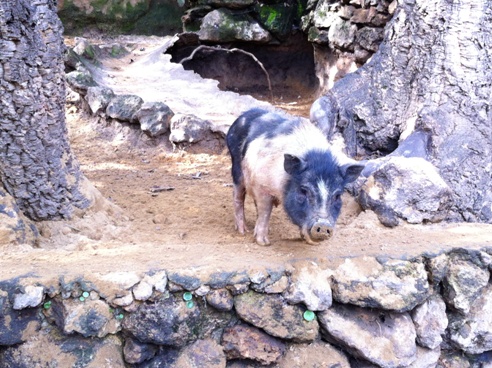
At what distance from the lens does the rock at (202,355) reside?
3.43 metres

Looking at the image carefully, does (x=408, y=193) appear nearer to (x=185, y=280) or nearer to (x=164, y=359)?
(x=185, y=280)

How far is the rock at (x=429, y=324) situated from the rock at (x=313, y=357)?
598 millimetres

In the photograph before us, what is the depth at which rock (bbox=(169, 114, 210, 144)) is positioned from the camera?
7.07m

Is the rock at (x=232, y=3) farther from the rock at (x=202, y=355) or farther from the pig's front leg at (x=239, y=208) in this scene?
the rock at (x=202, y=355)

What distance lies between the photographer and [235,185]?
14.9 ft

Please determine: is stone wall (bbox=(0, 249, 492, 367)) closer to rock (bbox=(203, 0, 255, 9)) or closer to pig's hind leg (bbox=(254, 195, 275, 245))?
pig's hind leg (bbox=(254, 195, 275, 245))

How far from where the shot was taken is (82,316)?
126 inches

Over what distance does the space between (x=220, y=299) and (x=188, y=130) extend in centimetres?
400

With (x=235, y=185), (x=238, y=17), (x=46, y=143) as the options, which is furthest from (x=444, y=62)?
(x=238, y=17)

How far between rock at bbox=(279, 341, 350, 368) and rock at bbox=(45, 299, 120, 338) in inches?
48.0

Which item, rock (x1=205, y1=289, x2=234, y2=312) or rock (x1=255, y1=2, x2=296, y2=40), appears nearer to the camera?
rock (x1=205, y1=289, x2=234, y2=312)

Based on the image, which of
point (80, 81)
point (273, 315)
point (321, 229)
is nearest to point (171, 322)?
point (273, 315)

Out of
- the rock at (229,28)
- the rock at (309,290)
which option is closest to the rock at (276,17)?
the rock at (229,28)

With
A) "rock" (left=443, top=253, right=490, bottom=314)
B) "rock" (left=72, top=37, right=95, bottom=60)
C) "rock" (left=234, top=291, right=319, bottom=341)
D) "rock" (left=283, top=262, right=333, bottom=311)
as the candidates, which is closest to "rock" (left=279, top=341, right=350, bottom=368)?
"rock" (left=234, top=291, right=319, bottom=341)
